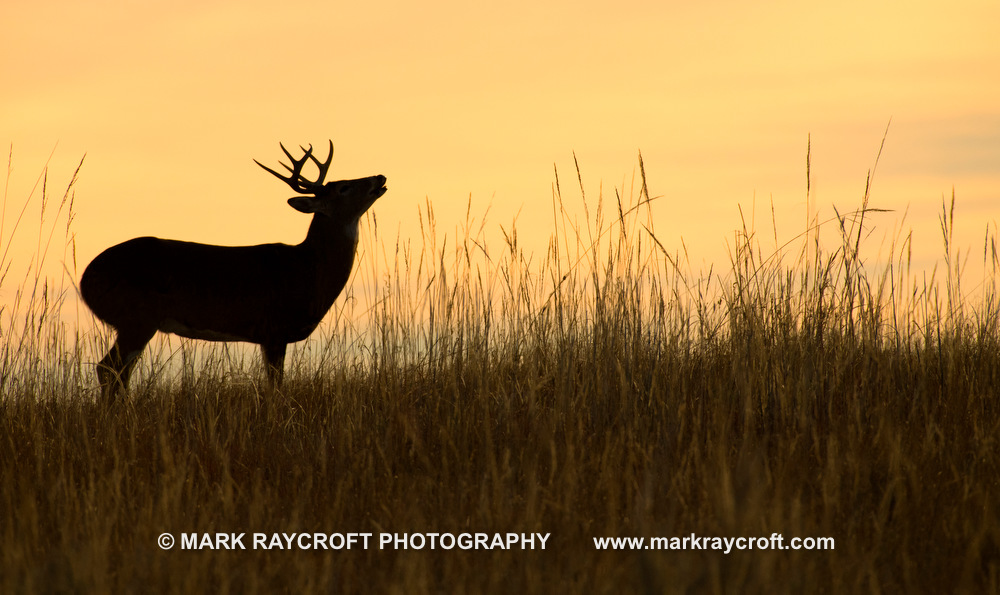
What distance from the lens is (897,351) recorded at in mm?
4664

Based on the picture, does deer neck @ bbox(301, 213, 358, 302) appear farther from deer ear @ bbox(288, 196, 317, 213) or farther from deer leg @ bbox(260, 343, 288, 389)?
deer leg @ bbox(260, 343, 288, 389)

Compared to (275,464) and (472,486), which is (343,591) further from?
(275,464)

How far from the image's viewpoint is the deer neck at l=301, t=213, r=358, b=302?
6484mm

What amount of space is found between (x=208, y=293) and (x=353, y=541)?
366cm

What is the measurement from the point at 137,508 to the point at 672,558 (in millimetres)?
1868

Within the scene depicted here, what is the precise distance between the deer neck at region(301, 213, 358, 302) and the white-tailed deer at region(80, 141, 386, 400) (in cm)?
2

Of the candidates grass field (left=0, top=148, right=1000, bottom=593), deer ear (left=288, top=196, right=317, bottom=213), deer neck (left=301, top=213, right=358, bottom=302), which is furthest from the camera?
deer neck (left=301, top=213, right=358, bottom=302)

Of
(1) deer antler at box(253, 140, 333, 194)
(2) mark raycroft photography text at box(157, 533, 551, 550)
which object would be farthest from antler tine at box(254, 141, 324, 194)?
(2) mark raycroft photography text at box(157, 533, 551, 550)

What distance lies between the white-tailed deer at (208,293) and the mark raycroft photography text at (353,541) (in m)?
2.95

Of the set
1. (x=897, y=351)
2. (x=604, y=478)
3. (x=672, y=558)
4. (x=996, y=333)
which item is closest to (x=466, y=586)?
(x=672, y=558)

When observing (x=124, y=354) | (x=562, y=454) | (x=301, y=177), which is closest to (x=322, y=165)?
(x=301, y=177)

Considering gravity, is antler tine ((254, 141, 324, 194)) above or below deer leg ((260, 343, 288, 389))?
above

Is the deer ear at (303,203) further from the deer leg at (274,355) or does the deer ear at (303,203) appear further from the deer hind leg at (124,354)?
the deer hind leg at (124,354)

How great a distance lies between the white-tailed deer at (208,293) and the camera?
597cm
